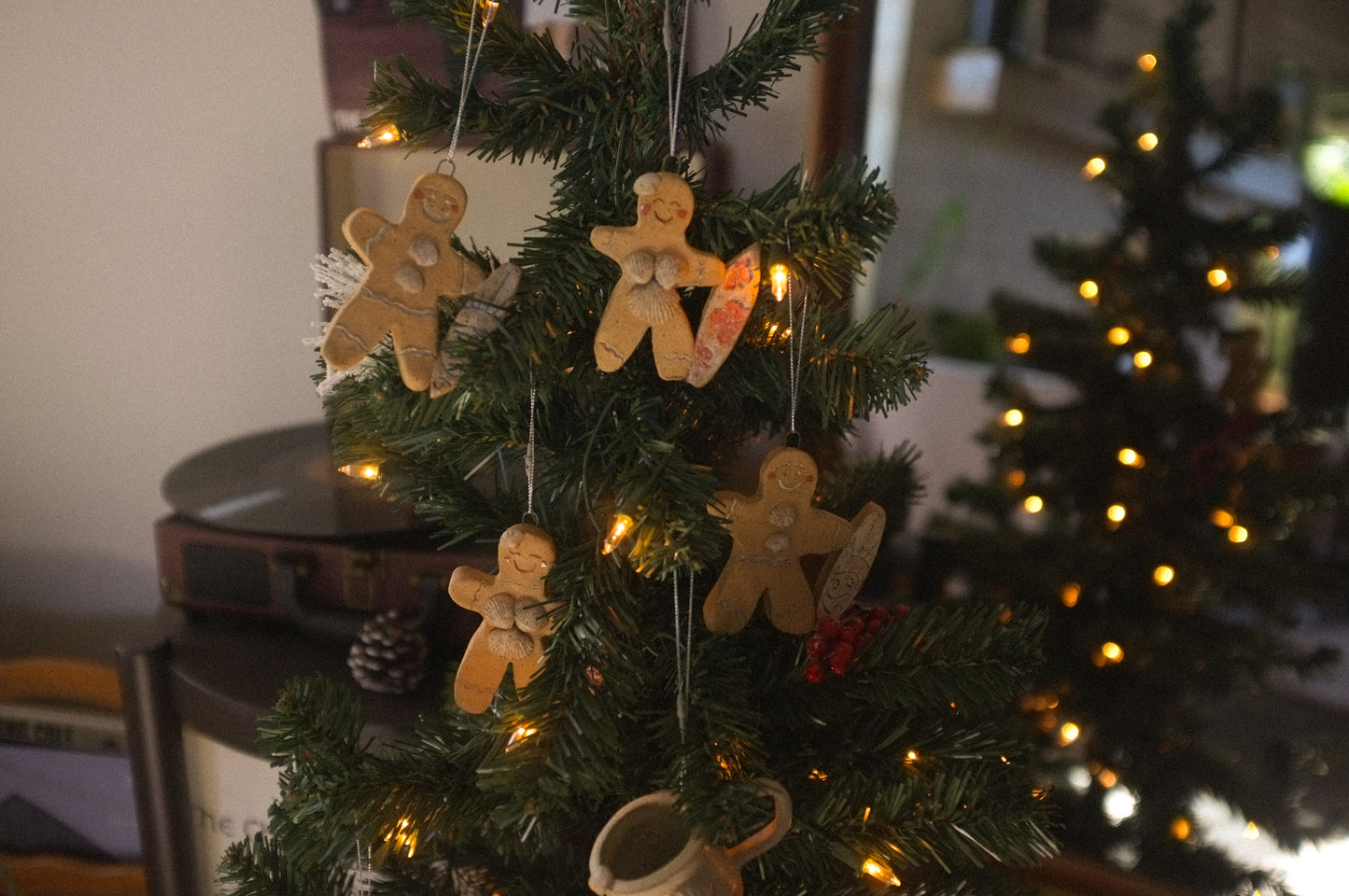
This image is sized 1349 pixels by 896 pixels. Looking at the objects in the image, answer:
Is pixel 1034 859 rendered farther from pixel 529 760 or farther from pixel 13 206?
pixel 13 206

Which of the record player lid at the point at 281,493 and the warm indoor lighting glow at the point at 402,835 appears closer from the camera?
the warm indoor lighting glow at the point at 402,835

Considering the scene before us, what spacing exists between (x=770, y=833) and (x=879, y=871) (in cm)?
8

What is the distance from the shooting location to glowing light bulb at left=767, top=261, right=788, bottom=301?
0.47 m

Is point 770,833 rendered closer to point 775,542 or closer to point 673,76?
point 775,542

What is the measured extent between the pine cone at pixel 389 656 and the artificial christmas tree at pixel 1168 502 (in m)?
0.61

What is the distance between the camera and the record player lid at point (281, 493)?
2.87ft

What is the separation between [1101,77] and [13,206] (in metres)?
1.29

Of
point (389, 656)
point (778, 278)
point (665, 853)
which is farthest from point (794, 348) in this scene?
point (389, 656)

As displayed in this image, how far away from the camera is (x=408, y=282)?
453 mm

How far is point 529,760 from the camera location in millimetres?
444

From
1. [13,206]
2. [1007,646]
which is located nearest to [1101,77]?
[1007,646]

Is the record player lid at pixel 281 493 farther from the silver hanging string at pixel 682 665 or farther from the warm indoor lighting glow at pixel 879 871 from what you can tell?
the warm indoor lighting glow at pixel 879 871

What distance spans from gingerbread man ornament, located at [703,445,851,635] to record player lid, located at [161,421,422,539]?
1.24ft

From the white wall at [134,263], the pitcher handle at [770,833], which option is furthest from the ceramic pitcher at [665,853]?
the white wall at [134,263]
